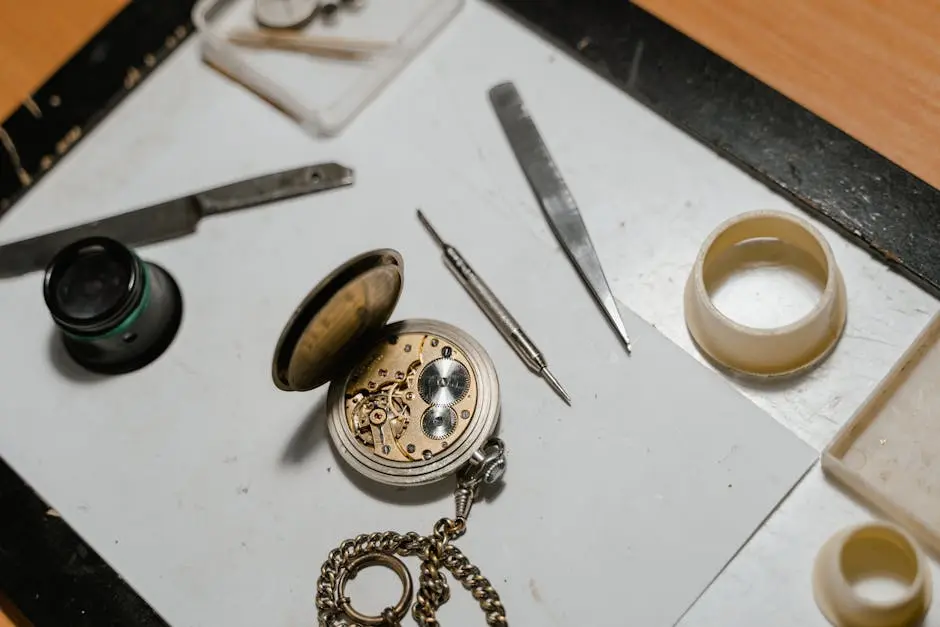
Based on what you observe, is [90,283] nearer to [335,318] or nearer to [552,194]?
[335,318]

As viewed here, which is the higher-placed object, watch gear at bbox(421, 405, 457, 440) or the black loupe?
the black loupe

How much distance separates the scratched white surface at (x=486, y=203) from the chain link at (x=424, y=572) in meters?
0.02

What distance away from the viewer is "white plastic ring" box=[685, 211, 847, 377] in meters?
0.72

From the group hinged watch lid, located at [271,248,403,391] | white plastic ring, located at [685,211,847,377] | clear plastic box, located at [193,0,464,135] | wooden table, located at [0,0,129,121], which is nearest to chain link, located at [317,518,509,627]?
hinged watch lid, located at [271,248,403,391]

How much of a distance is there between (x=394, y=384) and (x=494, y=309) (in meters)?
0.10

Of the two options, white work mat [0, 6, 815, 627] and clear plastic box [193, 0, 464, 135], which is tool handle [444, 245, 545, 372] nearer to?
white work mat [0, 6, 815, 627]

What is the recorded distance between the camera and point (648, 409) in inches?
30.0

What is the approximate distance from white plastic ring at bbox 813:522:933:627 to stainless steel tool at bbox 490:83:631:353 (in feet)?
0.70

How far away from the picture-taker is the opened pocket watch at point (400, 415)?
71 centimetres

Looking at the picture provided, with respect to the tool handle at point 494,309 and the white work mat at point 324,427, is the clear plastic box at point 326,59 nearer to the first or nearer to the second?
the white work mat at point 324,427

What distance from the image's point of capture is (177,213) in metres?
0.87

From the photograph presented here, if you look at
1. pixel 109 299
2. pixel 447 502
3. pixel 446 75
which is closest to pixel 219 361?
pixel 109 299

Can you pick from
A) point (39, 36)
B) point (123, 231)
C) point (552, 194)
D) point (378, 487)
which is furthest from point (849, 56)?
point (39, 36)

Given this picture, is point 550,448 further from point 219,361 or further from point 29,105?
point 29,105
